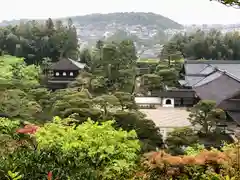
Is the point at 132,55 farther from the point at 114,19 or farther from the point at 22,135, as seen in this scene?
the point at 114,19

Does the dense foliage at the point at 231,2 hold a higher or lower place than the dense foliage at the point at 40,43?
higher

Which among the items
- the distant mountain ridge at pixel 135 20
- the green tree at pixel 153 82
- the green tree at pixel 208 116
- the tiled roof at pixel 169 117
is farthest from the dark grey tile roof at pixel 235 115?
the distant mountain ridge at pixel 135 20

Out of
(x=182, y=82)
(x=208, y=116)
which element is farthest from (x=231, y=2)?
(x=182, y=82)

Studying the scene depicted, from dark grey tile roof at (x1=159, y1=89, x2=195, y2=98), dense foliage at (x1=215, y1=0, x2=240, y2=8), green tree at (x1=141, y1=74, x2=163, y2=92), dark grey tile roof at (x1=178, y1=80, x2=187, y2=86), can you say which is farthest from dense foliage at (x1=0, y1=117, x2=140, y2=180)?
dark grey tile roof at (x1=178, y1=80, x2=187, y2=86)

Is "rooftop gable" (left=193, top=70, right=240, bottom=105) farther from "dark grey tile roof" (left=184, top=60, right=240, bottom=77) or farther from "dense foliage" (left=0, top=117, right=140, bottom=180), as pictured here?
"dense foliage" (left=0, top=117, right=140, bottom=180)

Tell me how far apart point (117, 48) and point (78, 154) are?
2228cm

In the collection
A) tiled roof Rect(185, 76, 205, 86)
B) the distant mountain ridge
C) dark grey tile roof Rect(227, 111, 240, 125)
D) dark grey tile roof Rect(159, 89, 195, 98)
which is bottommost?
dark grey tile roof Rect(159, 89, 195, 98)

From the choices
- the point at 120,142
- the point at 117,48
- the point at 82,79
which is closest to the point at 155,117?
the point at 82,79

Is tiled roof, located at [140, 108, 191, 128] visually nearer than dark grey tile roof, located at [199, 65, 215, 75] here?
Yes

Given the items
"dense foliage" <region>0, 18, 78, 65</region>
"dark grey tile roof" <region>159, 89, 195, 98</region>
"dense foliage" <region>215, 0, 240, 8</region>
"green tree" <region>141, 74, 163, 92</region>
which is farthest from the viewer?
"dense foliage" <region>0, 18, 78, 65</region>

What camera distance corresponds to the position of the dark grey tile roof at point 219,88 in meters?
20.1

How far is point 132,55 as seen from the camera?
2972 cm

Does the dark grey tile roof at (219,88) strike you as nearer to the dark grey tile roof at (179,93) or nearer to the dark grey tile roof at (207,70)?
the dark grey tile roof at (179,93)

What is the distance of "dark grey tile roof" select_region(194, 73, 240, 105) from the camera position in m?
20.1
